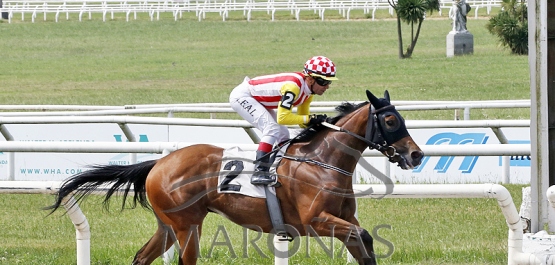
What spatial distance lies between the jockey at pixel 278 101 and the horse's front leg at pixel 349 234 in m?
0.41

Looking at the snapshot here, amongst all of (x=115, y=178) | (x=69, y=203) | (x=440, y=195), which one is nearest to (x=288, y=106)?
(x=440, y=195)

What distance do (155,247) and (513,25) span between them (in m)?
22.1

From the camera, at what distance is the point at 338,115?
5.65 m

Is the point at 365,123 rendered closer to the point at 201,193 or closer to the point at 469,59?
the point at 201,193

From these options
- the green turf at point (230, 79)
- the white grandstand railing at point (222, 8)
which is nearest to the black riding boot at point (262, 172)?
the green turf at point (230, 79)

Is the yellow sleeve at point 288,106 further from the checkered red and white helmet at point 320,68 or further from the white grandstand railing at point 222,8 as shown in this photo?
the white grandstand railing at point 222,8

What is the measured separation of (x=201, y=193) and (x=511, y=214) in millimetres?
1797

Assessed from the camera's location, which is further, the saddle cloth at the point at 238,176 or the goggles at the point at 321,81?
the goggles at the point at 321,81

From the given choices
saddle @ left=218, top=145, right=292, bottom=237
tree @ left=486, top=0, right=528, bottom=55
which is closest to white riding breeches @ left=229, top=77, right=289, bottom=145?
saddle @ left=218, top=145, right=292, bottom=237

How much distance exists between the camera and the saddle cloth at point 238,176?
543 cm

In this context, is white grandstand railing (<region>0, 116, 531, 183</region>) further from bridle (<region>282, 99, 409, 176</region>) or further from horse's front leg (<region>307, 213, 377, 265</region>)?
horse's front leg (<region>307, 213, 377, 265</region>)

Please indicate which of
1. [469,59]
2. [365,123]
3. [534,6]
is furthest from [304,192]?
[469,59]

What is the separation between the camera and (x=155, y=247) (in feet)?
18.4

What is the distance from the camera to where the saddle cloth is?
5.43 meters
